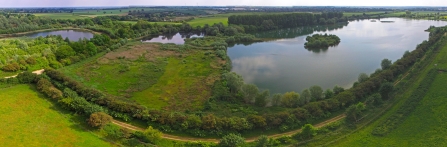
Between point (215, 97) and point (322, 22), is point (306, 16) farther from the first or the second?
point (215, 97)

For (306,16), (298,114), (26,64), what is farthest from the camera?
(306,16)

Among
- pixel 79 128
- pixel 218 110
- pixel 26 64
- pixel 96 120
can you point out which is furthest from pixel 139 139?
pixel 26 64

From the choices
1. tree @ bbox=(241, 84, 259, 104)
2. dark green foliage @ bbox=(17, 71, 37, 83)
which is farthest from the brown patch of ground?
tree @ bbox=(241, 84, 259, 104)

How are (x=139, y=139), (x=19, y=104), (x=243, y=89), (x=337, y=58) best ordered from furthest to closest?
(x=337, y=58), (x=243, y=89), (x=19, y=104), (x=139, y=139)

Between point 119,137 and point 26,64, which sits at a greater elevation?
point 26,64

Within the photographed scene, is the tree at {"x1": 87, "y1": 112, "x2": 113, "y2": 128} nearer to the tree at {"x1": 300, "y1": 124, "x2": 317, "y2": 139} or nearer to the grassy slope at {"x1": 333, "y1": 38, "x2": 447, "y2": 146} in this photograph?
the tree at {"x1": 300, "y1": 124, "x2": 317, "y2": 139}

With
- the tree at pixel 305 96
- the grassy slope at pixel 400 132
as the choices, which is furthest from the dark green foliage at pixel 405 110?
the tree at pixel 305 96

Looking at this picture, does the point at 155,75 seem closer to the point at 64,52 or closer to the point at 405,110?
the point at 64,52
